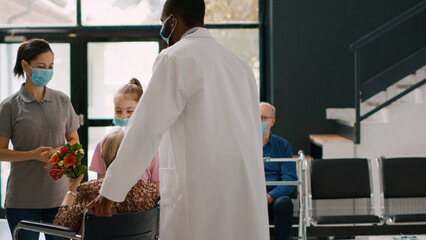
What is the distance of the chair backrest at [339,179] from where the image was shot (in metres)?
4.01

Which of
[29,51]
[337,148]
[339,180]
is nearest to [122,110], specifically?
[29,51]

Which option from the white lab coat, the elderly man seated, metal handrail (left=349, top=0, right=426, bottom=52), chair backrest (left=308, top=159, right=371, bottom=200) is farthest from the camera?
metal handrail (left=349, top=0, right=426, bottom=52)

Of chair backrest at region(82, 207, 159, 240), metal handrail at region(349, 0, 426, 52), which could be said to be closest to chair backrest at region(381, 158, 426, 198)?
metal handrail at region(349, 0, 426, 52)

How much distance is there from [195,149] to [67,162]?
0.88m

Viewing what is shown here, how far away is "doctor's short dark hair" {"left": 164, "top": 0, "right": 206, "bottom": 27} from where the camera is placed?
1.80 metres

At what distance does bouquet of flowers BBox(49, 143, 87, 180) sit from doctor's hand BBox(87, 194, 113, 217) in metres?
0.70

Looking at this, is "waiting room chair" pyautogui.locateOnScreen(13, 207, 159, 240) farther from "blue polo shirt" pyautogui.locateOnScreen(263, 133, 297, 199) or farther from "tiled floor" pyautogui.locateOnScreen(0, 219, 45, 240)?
"tiled floor" pyautogui.locateOnScreen(0, 219, 45, 240)

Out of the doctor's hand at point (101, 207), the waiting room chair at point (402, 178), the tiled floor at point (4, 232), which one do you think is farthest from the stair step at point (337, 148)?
the doctor's hand at point (101, 207)

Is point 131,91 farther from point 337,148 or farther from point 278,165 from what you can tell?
point 337,148

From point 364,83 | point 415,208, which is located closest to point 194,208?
point 415,208

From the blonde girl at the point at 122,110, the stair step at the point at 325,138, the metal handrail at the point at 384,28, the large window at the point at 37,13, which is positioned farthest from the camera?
the large window at the point at 37,13

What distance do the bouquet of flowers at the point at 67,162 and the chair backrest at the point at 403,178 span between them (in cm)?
270

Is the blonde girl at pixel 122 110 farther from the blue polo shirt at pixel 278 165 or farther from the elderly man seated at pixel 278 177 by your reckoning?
the blue polo shirt at pixel 278 165

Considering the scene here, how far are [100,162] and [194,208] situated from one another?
35.4 inches
